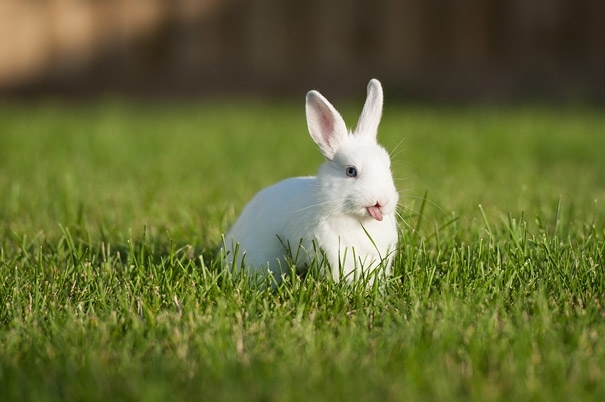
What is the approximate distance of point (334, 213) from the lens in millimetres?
2504

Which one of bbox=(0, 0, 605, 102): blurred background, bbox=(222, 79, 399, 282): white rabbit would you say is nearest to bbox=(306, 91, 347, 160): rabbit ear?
bbox=(222, 79, 399, 282): white rabbit

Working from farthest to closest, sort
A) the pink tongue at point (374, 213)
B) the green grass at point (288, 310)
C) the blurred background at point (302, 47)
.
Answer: the blurred background at point (302, 47) < the pink tongue at point (374, 213) < the green grass at point (288, 310)

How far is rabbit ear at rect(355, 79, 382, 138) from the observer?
2.70 meters

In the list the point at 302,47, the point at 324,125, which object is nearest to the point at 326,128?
the point at 324,125

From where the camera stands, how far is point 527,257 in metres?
2.60

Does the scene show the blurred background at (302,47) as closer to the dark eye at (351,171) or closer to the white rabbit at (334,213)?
the white rabbit at (334,213)

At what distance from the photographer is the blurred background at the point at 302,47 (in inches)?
345

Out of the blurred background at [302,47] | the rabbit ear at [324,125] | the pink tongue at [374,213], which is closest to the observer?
the pink tongue at [374,213]

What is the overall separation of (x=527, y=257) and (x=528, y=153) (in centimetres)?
314

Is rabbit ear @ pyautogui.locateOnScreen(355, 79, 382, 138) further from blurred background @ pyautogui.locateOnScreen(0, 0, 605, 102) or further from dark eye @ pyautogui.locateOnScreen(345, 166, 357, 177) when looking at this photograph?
blurred background @ pyautogui.locateOnScreen(0, 0, 605, 102)

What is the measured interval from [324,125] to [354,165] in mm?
205

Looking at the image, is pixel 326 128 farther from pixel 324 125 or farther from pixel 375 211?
pixel 375 211

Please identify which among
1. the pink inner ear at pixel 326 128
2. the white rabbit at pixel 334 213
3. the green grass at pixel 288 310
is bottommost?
the green grass at pixel 288 310

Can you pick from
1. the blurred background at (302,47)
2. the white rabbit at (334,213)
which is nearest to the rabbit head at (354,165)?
the white rabbit at (334,213)
